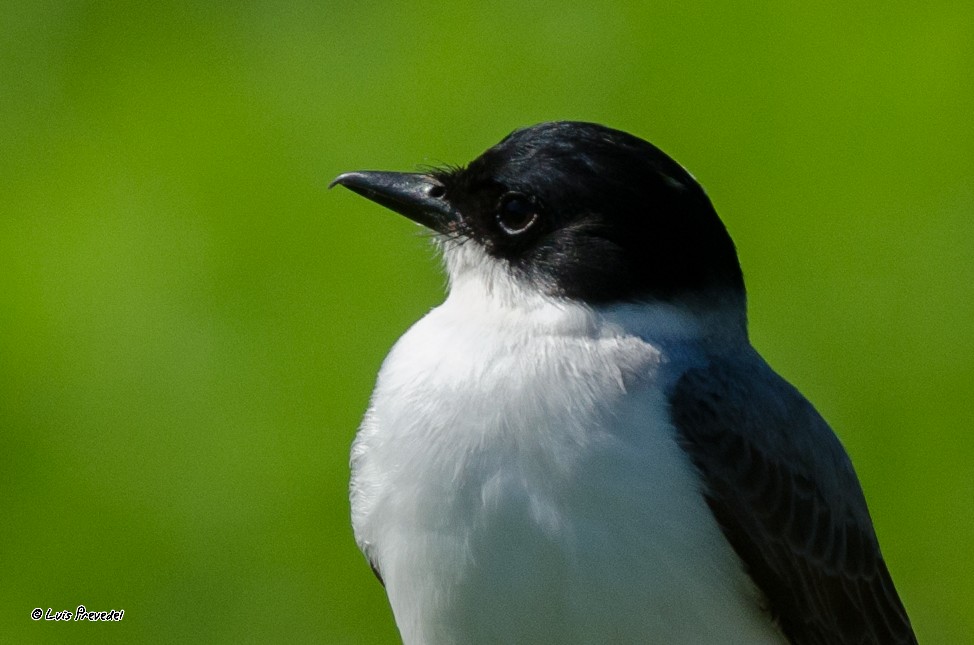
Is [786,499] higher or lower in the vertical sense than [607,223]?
lower

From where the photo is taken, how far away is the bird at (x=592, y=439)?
4.51 m

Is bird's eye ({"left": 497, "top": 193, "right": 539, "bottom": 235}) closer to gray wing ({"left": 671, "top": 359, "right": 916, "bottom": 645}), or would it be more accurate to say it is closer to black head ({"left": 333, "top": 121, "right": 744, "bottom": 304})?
black head ({"left": 333, "top": 121, "right": 744, "bottom": 304})

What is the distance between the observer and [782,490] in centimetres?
489

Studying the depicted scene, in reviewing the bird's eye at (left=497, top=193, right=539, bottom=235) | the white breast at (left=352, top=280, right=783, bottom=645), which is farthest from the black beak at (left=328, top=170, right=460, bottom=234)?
the white breast at (left=352, top=280, right=783, bottom=645)

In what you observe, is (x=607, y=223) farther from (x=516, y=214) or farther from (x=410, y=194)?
(x=410, y=194)

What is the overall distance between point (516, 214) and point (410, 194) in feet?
1.21

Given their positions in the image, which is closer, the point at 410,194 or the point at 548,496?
the point at 548,496

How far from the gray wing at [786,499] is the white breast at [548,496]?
0.23ft

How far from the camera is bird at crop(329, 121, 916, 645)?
4512 mm

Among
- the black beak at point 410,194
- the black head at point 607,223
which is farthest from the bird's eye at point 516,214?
the black beak at point 410,194

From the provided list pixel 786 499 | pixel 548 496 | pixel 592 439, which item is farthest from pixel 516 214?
pixel 786 499

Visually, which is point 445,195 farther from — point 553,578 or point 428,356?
point 553,578

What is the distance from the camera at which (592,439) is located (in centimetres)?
453

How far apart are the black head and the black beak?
0.22 meters
